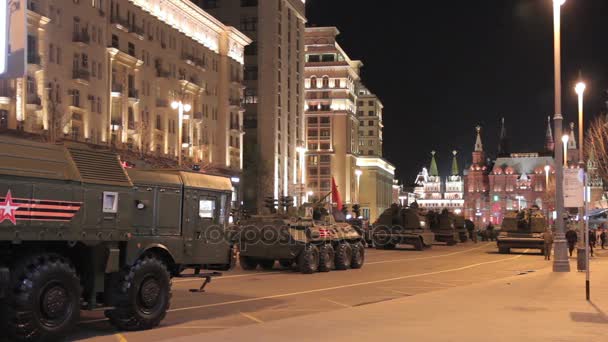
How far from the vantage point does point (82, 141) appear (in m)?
50.8

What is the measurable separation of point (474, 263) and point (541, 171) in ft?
552

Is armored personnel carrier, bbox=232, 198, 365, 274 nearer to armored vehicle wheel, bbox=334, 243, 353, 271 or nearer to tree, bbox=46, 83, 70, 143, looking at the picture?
armored vehicle wheel, bbox=334, 243, 353, 271

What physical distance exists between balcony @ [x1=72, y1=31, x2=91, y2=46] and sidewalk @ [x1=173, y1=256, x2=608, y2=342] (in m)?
40.0

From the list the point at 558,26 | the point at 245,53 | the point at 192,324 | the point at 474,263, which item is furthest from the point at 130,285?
the point at 245,53

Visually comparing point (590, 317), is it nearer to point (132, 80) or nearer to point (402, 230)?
point (402, 230)

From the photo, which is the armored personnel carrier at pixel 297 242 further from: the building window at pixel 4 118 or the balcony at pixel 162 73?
the balcony at pixel 162 73

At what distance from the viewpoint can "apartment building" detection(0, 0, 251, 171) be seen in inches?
1847

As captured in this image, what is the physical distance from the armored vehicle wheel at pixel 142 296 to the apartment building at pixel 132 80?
2701 centimetres

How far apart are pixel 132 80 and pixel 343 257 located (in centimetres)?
3646

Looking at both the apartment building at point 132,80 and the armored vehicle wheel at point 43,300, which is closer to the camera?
the armored vehicle wheel at point 43,300

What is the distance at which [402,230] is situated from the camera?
47875 millimetres

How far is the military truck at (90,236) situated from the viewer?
10953 millimetres

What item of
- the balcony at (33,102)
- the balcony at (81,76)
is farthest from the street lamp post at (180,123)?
the balcony at (33,102)

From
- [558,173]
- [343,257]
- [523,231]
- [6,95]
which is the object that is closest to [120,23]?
[6,95]
